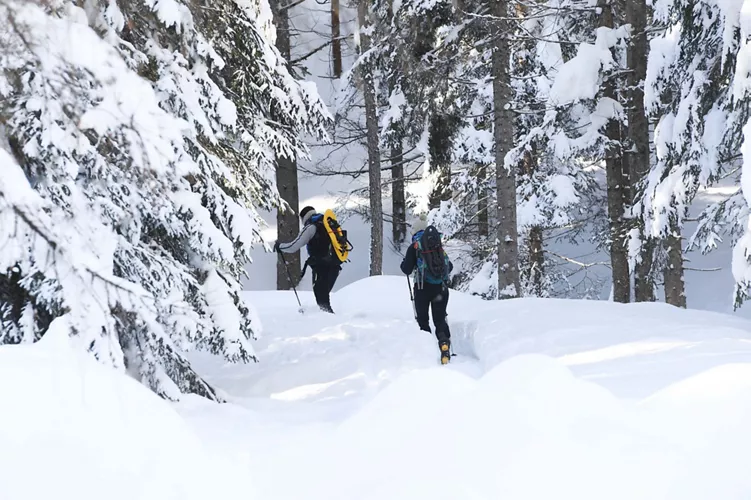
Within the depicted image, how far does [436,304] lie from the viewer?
29.9 feet

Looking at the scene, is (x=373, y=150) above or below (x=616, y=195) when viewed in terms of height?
above

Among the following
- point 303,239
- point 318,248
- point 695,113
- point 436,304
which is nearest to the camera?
point 436,304

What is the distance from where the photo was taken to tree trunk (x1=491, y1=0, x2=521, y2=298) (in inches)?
498

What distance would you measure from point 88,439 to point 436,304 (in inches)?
259

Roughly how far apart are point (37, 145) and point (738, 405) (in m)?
4.49

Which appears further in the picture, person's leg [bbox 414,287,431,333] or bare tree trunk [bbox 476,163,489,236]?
bare tree trunk [bbox 476,163,489,236]

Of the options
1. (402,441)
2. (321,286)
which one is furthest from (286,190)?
(402,441)

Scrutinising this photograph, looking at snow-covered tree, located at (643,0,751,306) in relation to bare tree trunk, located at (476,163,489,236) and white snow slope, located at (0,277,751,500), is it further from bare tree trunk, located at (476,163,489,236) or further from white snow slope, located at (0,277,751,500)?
bare tree trunk, located at (476,163,489,236)

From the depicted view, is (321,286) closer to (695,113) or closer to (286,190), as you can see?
(695,113)

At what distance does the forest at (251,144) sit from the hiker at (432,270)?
34 centimetres

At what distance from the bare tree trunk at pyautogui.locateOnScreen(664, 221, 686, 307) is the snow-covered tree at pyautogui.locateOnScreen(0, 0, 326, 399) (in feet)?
23.9

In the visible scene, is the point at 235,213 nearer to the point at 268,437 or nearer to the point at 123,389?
the point at 268,437

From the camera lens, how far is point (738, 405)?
3518 millimetres

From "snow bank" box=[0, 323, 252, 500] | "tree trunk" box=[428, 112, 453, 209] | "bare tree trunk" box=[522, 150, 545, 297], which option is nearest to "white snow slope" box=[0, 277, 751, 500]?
"snow bank" box=[0, 323, 252, 500]
